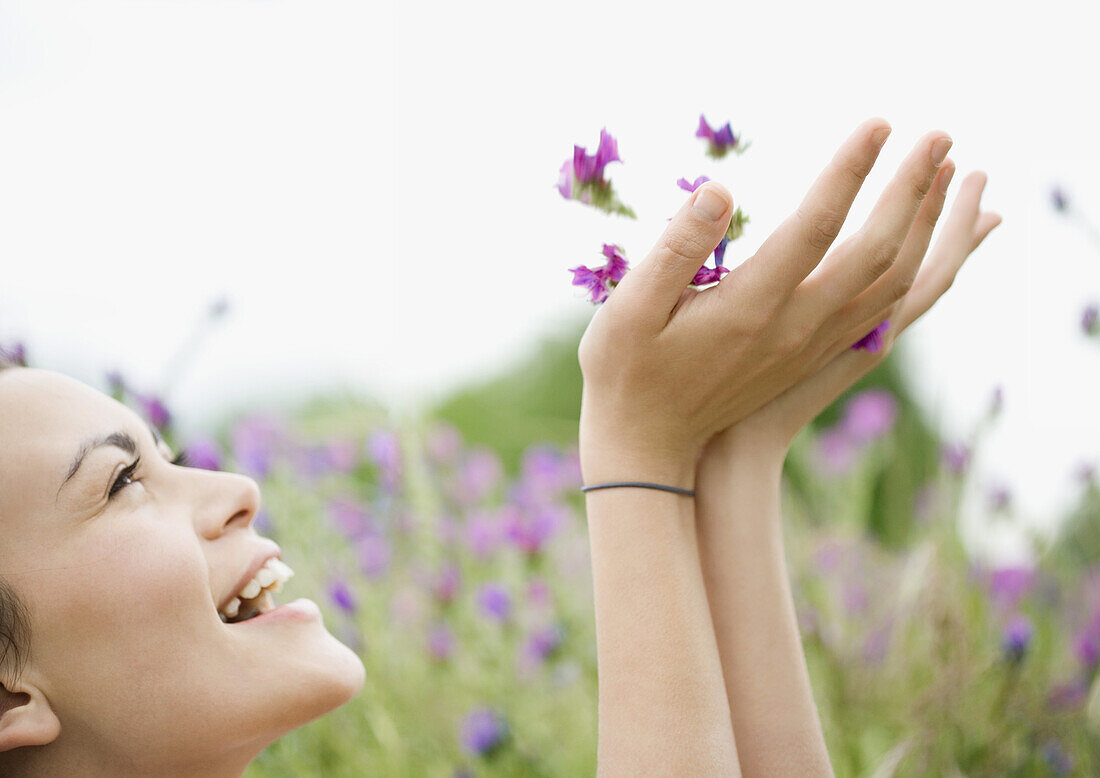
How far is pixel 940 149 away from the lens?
0.73m

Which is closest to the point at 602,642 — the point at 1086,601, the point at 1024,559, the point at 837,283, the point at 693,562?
the point at 693,562

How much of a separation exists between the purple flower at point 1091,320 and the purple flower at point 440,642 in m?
1.27

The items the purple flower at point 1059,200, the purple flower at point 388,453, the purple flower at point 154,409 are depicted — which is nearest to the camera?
the purple flower at point 154,409

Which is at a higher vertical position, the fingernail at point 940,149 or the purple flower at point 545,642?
the fingernail at point 940,149

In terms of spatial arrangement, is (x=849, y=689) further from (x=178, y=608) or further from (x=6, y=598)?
(x=6, y=598)

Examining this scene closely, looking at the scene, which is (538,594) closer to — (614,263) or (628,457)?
(628,457)

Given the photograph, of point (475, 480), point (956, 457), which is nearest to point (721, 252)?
point (956, 457)

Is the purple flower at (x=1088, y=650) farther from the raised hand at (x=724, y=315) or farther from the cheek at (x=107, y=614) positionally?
the cheek at (x=107, y=614)

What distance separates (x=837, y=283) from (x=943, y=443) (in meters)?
1.16

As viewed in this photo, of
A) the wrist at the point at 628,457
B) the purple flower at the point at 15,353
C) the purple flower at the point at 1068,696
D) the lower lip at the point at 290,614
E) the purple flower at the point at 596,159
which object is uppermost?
the purple flower at the point at 596,159

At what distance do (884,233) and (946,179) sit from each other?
0.09 m

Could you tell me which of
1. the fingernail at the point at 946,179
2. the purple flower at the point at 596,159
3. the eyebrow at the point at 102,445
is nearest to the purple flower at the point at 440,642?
the eyebrow at the point at 102,445

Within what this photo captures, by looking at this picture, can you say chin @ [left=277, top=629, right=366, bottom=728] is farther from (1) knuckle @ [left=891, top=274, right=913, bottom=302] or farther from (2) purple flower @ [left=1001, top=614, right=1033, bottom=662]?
(2) purple flower @ [left=1001, top=614, right=1033, bottom=662]

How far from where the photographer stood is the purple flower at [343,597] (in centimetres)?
151
